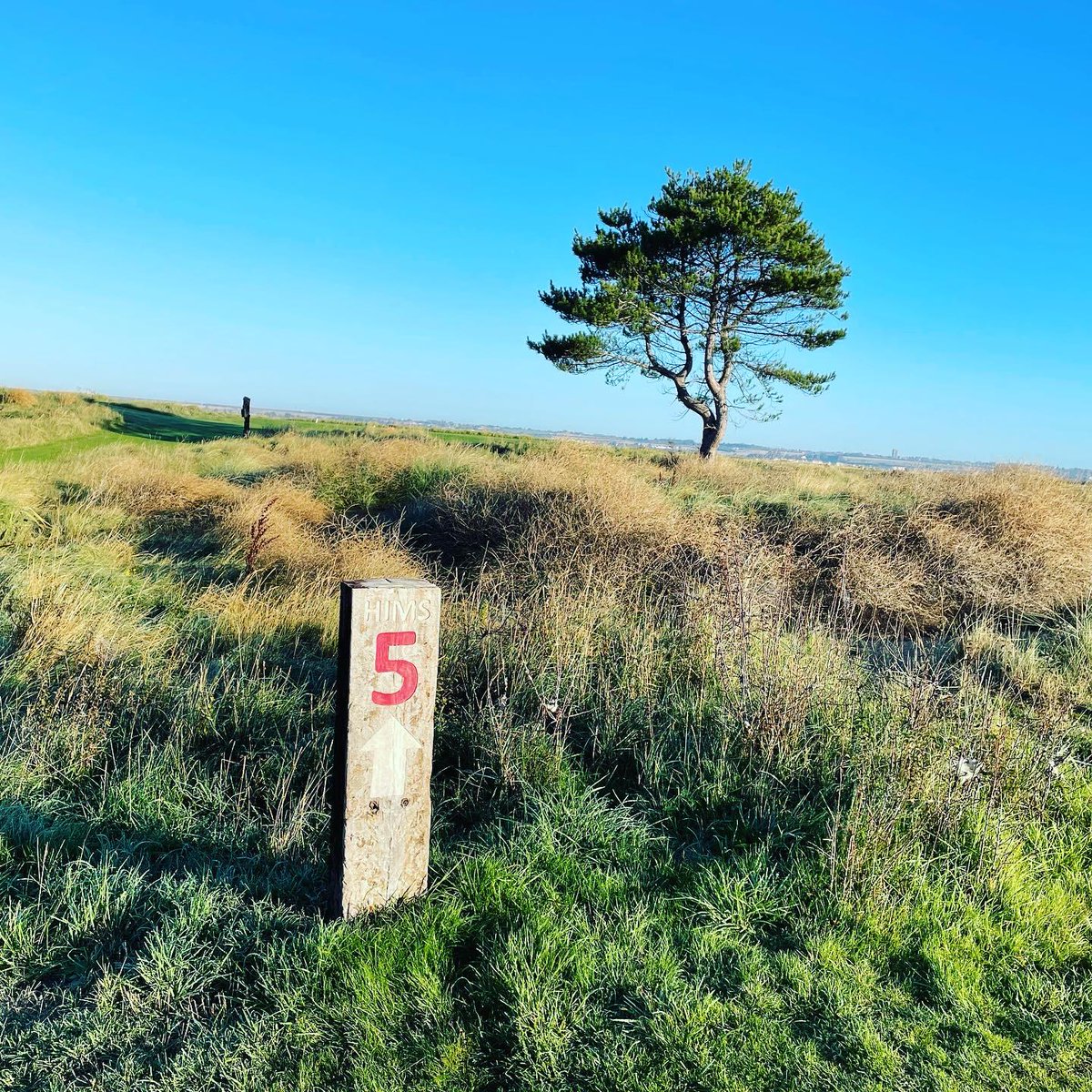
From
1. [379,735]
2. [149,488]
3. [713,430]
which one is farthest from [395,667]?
[713,430]

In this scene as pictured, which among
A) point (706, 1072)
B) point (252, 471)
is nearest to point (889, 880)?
point (706, 1072)

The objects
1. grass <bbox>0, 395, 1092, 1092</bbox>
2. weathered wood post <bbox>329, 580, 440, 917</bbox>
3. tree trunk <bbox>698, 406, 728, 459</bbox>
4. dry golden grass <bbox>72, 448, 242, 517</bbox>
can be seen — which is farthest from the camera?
tree trunk <bbox>698, 406, 728, 459</bbox>

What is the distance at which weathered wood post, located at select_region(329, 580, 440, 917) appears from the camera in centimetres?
278

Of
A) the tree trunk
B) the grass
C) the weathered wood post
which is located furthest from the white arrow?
the tree trunk

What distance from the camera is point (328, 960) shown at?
258 centimetres

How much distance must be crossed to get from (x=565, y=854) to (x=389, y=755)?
0.94 meters

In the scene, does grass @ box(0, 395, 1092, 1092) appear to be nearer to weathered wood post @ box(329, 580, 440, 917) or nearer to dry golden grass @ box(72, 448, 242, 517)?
weathered wood post @ box(329, 580, 440, 917)

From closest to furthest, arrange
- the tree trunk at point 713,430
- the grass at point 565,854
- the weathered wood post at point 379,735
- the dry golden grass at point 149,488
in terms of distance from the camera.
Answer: the grass at point 565,854 → the weathered wood post at point 379,735 → the dry golden grass at point 149,488 → the tree trunk at point 713,430

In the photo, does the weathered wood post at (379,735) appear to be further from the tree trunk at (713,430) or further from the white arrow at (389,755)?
the tree trunk at (713,430)

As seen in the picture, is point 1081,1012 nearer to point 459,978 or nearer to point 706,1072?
point 706,1072

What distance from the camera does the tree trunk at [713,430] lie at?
2100cm

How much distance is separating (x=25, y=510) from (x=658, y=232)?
50.4 ft

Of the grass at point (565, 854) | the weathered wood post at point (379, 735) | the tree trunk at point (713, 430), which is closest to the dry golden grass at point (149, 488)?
the grass at point (565, 854)

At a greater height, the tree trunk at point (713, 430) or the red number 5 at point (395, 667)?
the tree trunk at point (713, 430)
